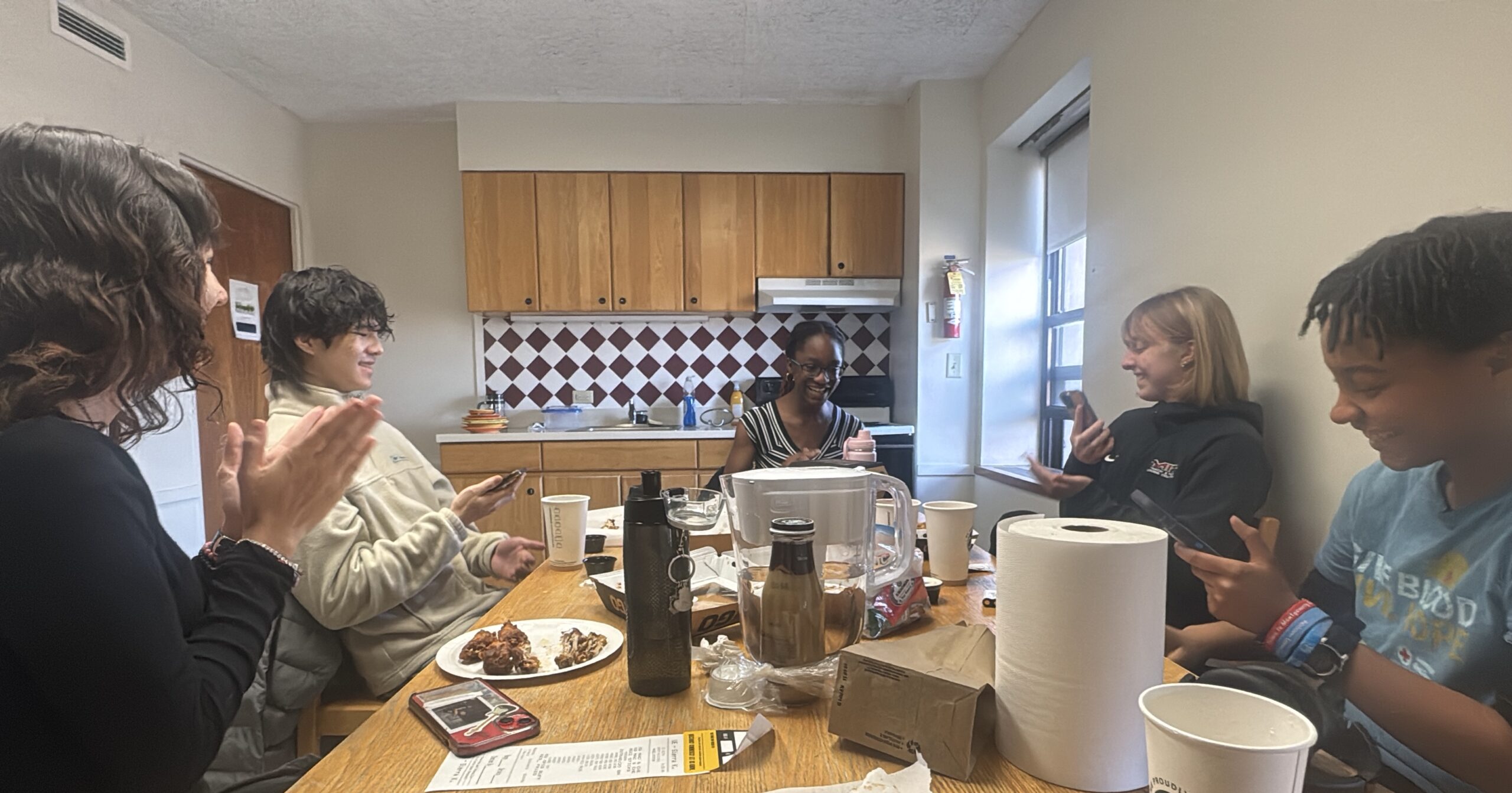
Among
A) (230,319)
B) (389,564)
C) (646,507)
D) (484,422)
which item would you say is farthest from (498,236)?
(646,507)

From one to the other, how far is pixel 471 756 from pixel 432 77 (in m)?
3.61

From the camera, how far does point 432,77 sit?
3.48 metres

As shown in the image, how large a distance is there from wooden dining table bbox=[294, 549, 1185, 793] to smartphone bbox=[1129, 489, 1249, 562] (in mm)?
445

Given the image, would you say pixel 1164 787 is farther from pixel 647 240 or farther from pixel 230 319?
pixel 230 319

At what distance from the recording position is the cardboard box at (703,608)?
3.50 feet

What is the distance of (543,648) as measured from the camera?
3.41 ft

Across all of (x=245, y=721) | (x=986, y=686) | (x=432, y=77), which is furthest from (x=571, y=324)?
(x=986, y=686)

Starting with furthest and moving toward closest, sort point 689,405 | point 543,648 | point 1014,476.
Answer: point 689,405 < point 1014,476 < point 543,648

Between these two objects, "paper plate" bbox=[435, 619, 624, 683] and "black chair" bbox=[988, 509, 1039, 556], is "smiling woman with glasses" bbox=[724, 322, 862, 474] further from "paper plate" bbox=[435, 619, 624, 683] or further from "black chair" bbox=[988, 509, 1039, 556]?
"paper plate" bbox=[435, 619, 624, 683]

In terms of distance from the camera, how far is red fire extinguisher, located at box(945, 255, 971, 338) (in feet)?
11.5

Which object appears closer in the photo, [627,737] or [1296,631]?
[627,737]

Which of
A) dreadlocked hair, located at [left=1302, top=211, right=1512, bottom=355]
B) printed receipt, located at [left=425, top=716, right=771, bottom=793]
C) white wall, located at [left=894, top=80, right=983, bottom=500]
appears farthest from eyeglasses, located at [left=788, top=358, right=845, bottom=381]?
printed receipt, located at [left=425, top=716, right=771, bottom=793]

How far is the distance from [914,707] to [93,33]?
3638 mm

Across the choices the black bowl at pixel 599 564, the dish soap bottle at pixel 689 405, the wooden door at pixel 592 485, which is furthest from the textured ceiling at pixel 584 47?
the black bowl at pixel 599 564
